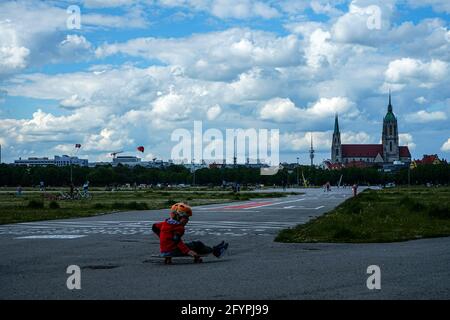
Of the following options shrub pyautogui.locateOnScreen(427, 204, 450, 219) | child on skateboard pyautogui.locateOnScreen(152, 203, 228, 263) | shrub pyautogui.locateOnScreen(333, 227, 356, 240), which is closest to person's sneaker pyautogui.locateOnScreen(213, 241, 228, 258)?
child on skateboard pyautogui.locateOnScreen(152, 203, 228, 263)

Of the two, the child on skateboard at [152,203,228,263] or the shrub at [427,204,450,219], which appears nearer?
the child on skateboard at [152,203,228,263]

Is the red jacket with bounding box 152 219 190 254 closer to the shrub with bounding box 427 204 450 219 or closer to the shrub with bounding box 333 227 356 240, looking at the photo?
the shrub with bounding box 333 227 356 240

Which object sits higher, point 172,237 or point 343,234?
point 172,237

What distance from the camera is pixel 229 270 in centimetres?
1257

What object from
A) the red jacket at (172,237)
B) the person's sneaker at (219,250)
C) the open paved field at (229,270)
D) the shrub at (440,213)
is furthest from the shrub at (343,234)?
the shrub at (440,213)

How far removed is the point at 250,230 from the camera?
2359 centimetres

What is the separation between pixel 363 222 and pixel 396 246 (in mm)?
8149

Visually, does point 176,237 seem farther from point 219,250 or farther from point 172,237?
point 219,250

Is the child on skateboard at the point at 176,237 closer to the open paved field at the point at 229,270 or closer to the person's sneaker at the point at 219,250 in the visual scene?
the person's sneaker at the point at 219,250

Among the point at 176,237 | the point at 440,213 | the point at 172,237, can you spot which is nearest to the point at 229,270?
the point at 176,237

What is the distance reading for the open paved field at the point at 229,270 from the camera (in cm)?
995

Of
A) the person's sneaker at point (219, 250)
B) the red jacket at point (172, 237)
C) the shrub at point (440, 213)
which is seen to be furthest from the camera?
the shrub at point (440, 213)

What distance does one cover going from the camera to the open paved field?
392 inches

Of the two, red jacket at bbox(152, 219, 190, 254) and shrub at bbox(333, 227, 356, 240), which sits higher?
red jacket at bbox(152, 219, 190, 254)
